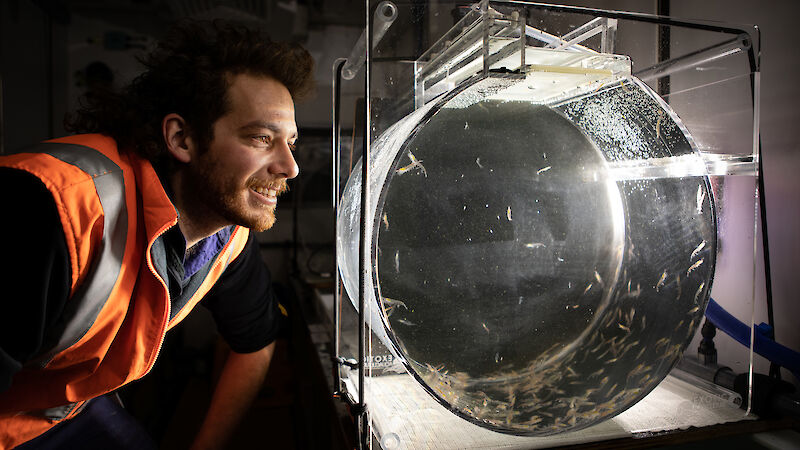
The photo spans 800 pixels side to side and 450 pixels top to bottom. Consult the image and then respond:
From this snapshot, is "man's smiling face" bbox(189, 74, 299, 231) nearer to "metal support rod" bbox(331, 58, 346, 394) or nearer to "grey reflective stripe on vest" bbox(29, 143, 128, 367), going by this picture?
"metal support rod" bbox(331, 58, 346, 394)

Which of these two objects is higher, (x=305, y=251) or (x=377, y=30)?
(x=377, y=30)

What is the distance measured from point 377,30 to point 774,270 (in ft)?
3.16

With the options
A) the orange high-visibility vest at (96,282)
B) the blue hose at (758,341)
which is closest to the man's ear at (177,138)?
the orange high-visibility vest at (96,282)

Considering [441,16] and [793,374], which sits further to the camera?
[793,374]

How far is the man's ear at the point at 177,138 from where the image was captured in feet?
3.60

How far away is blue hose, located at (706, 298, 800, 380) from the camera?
842mm

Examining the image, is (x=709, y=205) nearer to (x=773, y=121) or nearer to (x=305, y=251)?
(x=773, y=121)

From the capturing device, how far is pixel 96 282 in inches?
30.9

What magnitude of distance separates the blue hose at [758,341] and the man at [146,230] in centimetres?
93

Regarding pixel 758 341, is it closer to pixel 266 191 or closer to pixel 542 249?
pixel 542 249

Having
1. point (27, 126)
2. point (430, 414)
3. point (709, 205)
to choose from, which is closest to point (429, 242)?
point (430, 414)

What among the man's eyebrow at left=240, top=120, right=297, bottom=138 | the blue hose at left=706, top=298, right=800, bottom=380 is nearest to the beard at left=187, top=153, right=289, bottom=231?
the man's eyebrow at left=240, top=120, right=297, bottom=138

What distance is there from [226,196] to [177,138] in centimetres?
21

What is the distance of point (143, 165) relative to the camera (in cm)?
95
